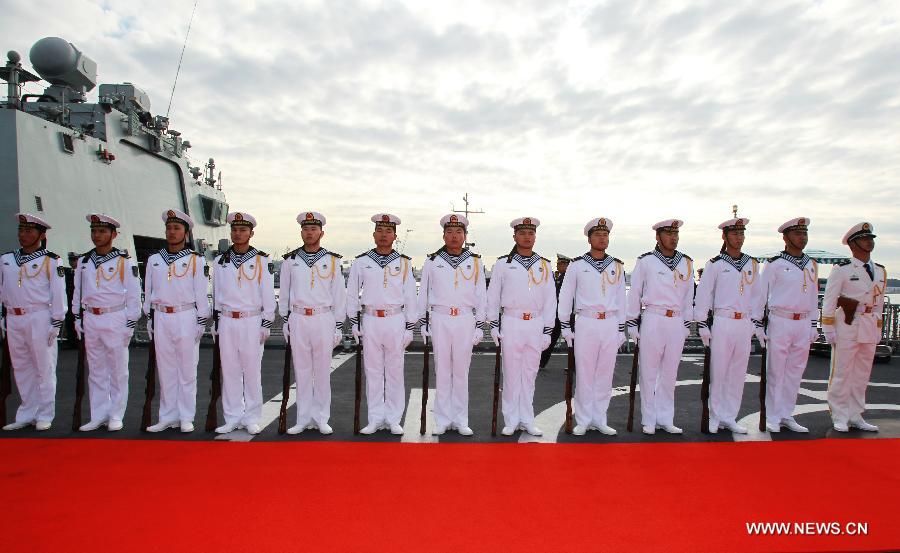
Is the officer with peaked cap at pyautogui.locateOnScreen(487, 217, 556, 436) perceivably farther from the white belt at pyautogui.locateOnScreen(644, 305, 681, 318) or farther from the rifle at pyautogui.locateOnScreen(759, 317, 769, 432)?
the rifle at pyautogui.locateOnScreen(759, 317, 769, 432)

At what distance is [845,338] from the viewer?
5773 millimetres

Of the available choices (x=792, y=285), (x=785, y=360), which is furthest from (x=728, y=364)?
(x=792, y=285)

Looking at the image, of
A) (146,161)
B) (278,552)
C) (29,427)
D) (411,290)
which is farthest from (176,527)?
A: (146,161)

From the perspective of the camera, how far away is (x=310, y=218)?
5473mm

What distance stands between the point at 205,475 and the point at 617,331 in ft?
13.0

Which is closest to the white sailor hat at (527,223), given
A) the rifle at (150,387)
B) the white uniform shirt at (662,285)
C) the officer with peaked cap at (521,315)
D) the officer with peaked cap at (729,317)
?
the officer with peaked cap at (521,315)

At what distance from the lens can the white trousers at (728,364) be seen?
5531 mm

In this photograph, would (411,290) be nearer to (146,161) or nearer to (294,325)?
(294,325)

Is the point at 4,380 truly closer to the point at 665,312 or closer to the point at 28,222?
the point at 28,222

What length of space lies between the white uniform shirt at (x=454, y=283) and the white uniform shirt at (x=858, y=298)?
3.76 metres

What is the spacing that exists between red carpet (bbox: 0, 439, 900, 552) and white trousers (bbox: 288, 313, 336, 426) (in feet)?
1.97

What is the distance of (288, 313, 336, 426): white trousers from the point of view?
5.38 m

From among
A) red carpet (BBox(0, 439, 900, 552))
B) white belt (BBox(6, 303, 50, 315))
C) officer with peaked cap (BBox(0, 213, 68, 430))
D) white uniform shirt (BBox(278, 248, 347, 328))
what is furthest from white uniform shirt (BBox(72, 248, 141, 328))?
white uniform shirt (BBox(278, 248, 347, 328))

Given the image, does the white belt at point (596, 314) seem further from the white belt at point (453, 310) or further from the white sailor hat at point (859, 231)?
the white sailor hat at point (859, 231)
